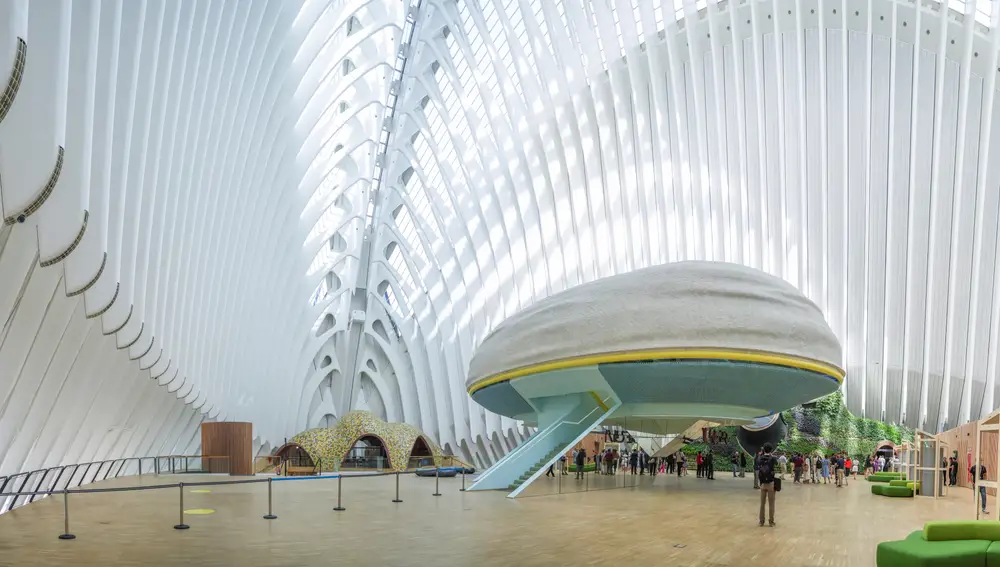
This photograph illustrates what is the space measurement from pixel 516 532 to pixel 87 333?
45.0 ft

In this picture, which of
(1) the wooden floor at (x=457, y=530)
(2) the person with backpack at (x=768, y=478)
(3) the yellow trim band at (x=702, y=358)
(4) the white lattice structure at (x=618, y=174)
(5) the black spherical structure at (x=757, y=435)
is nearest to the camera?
(1) the wooden floor at (x=457, y=530)

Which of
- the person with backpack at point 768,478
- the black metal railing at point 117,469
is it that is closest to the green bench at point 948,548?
the person with backpack at point 768,478

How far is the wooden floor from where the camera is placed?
10.7 m

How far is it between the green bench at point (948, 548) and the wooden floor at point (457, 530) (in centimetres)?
140

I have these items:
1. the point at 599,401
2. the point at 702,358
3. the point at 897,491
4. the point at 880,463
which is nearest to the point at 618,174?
the point at 880,463

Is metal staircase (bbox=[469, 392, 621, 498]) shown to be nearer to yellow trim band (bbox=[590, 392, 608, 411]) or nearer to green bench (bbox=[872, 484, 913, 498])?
yellow trim band (bbox=[590, 392, 608, 411])

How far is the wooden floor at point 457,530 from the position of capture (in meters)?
10.7

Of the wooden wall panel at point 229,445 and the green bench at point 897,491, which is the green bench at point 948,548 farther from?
the wooden wall panel at point 229,445

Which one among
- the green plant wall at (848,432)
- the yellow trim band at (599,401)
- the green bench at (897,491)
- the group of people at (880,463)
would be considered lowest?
the group of people at (880,463)

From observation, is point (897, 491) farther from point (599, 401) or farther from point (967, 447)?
point (599, 401)

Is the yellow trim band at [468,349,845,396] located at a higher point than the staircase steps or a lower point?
higher

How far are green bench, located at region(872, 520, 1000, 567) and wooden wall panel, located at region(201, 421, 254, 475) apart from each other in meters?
30.8

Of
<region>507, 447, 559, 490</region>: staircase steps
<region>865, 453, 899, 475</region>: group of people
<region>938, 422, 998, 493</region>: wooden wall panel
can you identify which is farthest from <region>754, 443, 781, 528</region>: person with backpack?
<region>865, 453, 899, 475</region>: group of people

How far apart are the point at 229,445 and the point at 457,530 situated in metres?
25.2
